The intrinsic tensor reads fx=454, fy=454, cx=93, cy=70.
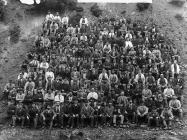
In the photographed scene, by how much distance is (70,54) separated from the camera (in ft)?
98.7

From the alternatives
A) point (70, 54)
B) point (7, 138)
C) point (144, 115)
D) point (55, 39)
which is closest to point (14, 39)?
point (55, 39)

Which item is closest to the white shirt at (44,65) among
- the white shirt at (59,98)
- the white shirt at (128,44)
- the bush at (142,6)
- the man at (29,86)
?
the man at (29,86)

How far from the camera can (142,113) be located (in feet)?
82.4

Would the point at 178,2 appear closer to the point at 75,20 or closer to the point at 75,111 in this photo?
the point at 75,20

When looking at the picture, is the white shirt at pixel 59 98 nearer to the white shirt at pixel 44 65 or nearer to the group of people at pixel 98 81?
the group of people at pixel 98 81

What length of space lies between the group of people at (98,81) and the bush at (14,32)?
3.88 m

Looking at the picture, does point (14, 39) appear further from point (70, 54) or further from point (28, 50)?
point (70, 54)

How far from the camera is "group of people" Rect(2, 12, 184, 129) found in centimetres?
2520

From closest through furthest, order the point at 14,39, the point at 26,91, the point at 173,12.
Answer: the point at 26,91 < the point at 14,39 < the point at 173,12

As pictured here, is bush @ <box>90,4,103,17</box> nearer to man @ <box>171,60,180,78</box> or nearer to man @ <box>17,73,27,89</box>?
man @ <box>171,60,180,78</box>

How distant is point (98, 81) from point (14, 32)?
1230cm

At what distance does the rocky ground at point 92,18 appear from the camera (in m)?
24.8

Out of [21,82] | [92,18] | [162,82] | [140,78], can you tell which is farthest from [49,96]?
[92,18]

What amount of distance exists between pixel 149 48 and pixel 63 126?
8935 mm
